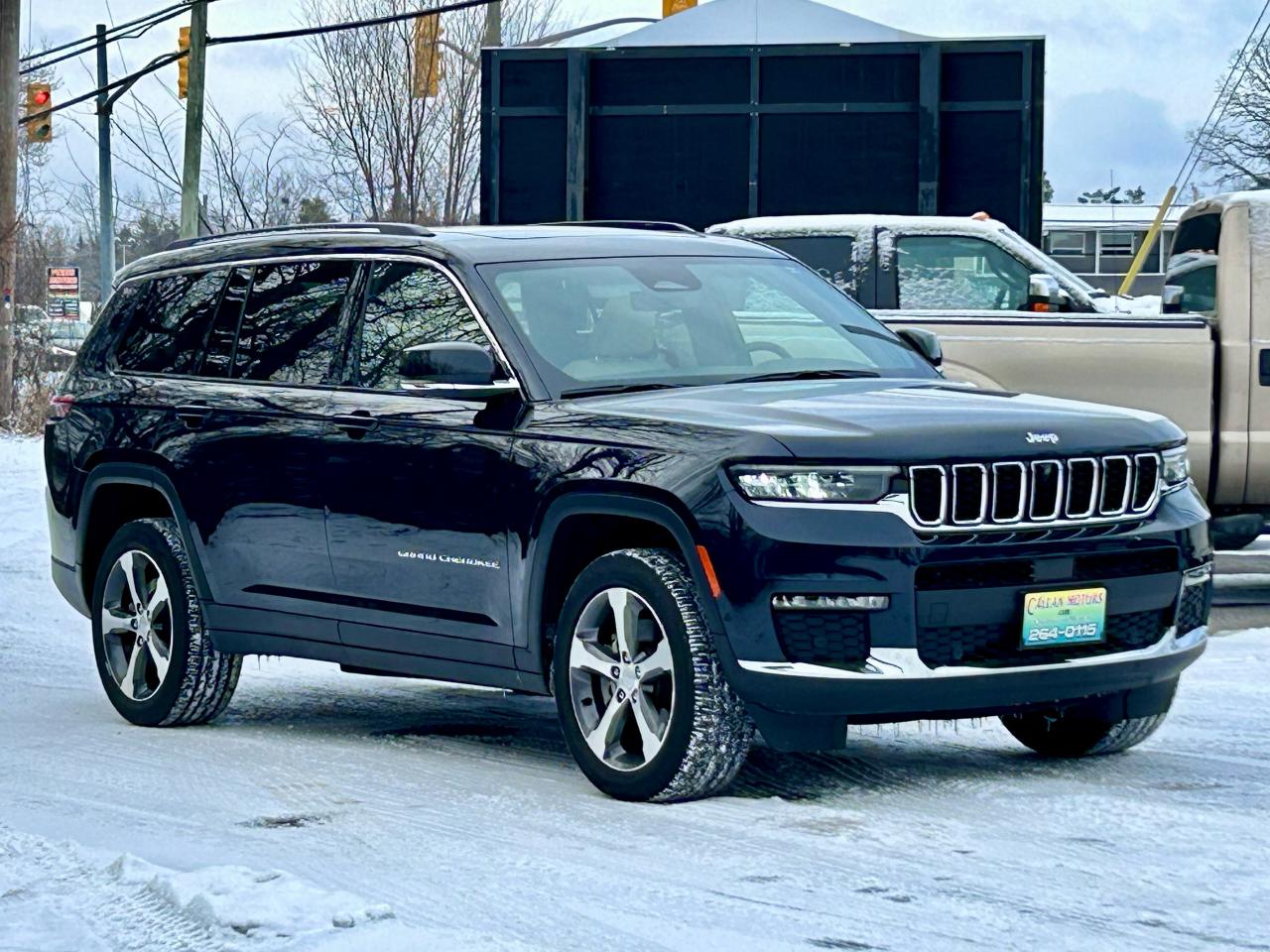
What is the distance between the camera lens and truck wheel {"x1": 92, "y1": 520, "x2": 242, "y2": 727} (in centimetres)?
829

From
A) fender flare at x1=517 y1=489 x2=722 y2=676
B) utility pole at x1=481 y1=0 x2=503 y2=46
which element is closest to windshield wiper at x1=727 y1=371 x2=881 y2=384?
fender flare at x1=517 y1=489 x2=722 y2=676

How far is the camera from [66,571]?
902cm

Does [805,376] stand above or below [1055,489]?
above

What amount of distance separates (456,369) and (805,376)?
123 centimetres

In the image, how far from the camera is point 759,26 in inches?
1064

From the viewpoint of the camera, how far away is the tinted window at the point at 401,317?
736cm

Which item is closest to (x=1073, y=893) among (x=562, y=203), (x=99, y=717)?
(x=99, y=717)

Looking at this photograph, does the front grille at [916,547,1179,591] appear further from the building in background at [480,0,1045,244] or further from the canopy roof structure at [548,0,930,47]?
the canopy roof structure at [548,0,930,47]

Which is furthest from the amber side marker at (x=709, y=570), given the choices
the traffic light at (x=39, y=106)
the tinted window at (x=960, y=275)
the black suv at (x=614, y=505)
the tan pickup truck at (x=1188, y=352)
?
the traffic light at (x=39, y=106)

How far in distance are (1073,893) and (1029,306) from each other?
7.73 meters

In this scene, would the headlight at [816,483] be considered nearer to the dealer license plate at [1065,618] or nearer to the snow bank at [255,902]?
the dealer license plate at [1065,618]

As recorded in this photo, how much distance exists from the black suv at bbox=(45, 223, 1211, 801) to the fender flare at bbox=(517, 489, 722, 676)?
0.01 meters

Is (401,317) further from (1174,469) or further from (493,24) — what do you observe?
(493,24)

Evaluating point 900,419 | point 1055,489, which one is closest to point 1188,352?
point 1055,489
